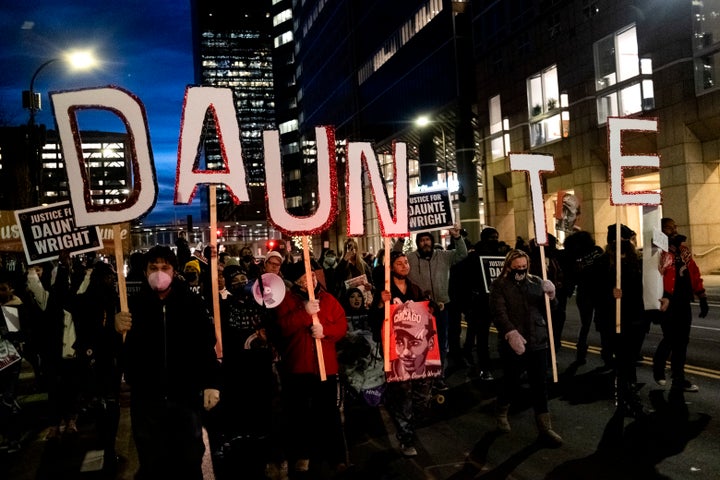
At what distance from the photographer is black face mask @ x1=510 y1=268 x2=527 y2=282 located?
6684 millimetres

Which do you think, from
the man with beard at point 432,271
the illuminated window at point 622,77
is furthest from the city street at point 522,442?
the illuminated window at point 622,77

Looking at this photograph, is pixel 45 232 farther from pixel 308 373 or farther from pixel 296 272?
pixel 308 373

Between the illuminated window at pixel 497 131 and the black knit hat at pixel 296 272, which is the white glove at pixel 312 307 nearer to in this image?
the black knit hat at pixel 296 272

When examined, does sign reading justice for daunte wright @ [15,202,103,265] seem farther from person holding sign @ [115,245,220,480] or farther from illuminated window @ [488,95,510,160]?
illuminated window @ [488,95,510,160]

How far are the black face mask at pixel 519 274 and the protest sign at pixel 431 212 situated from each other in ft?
9.27

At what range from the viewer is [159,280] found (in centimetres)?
472

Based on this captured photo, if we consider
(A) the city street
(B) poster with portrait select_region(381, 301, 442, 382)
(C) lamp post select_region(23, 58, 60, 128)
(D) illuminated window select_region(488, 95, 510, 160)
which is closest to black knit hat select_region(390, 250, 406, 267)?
(B) poster with portrait select_region(381, 301, 442, 382)

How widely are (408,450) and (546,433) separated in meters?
1.24

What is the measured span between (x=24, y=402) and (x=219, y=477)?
17.6 ft

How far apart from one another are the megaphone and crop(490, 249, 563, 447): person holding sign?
2.05 metres

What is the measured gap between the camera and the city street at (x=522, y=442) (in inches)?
224

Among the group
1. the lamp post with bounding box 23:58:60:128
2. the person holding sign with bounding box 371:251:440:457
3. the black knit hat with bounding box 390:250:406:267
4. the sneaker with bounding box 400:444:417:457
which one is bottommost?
the sneaker with bounding box 400:444:417:457

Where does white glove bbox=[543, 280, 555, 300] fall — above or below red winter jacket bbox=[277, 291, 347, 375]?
above

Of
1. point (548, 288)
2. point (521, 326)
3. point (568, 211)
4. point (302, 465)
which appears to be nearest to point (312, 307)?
point (302, 465)
